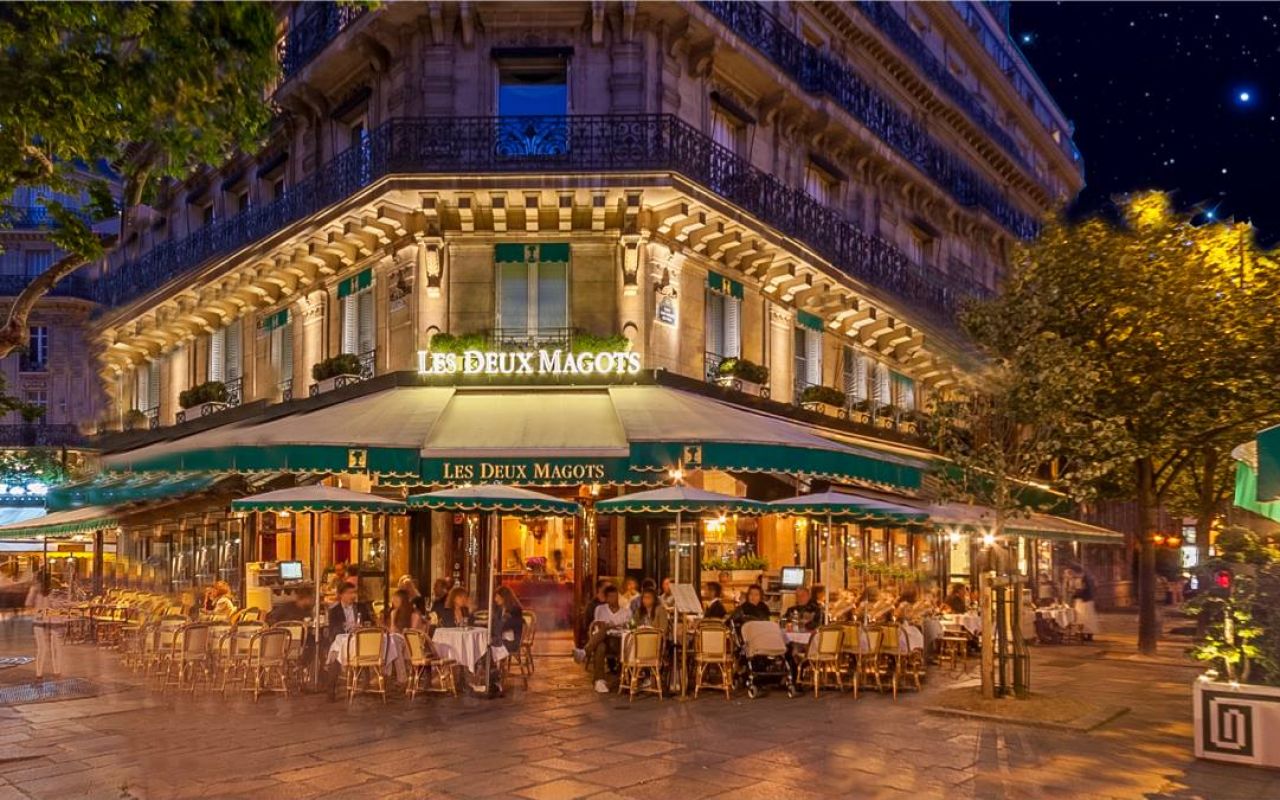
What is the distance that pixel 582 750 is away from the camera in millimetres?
9430

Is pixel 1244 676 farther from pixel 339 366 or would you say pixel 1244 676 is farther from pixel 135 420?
pixel 135 420

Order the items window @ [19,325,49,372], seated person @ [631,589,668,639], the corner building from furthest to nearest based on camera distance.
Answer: window @ [19,325,49,372] → the corner building → seated person @ [631,589,668,639]

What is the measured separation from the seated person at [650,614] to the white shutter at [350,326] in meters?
7.75

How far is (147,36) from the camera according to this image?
8.27 meters

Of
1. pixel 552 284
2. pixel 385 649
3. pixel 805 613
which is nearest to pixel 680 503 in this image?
pixel 805 613

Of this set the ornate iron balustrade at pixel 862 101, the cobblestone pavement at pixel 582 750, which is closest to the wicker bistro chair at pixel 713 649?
the cobblestone pavement at pixel 582 750

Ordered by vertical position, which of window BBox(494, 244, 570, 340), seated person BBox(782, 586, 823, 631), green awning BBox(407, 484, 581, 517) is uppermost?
window BBox(494, 244, 570, 340)

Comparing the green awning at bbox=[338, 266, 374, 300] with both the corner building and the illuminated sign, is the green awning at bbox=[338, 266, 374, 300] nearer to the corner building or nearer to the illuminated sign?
the corner building

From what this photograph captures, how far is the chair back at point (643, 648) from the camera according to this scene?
490 inches

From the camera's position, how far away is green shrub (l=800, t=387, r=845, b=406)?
784 inches

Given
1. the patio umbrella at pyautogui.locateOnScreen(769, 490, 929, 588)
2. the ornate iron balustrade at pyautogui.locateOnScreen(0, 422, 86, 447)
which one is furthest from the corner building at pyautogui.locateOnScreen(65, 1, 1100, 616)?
the ornate iron balustrade at pyautogui.locateOnScreen(0, 422, 86, 447)

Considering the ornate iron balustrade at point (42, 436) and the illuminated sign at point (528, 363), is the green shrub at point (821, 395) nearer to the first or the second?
the illuminated sign at point (528, 363)

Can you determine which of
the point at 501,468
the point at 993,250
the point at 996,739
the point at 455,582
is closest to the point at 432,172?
the point at 501,468

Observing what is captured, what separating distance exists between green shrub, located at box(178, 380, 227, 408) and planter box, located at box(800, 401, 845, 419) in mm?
11878
